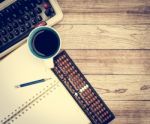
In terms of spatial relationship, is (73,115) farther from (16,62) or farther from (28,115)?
(16,62)

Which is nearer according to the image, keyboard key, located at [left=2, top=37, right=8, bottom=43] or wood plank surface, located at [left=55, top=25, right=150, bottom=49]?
keyboard key, located at [left=2, top=37, right=8, bottom=43]

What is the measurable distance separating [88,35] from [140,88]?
0.30 metres

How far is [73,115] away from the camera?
1.39 m

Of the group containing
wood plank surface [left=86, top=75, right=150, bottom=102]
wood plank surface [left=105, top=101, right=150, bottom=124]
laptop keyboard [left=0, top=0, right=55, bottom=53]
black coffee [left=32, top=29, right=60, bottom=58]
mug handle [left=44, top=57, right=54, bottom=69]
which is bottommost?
wood plank surface [left=105, top=101, right=150, bottom=124]

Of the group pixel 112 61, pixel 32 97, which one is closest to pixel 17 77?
pixel 32 97

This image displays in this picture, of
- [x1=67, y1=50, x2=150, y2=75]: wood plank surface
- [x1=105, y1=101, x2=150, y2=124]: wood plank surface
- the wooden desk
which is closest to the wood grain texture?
the wooden desk

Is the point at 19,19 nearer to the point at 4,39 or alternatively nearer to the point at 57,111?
the point at 4,39

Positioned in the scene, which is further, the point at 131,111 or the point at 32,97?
the point at 131,111

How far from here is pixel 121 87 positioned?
1493mm

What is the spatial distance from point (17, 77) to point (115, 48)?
0.42m

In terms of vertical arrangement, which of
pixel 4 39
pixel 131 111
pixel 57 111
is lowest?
pixel 131 111

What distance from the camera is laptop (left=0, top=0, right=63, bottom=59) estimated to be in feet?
4.50

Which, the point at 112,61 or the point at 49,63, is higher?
the point at 49,63

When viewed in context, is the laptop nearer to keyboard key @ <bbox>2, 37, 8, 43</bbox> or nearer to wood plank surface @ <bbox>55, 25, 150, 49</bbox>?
keyboard key @ <bbox>2, 37, 8, 43</bbox>
